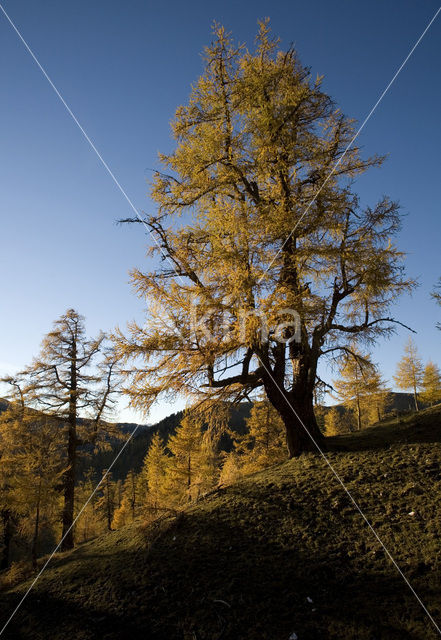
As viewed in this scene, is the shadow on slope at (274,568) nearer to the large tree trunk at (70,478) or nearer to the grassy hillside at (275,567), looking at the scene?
the grassy hillside at (275,567)

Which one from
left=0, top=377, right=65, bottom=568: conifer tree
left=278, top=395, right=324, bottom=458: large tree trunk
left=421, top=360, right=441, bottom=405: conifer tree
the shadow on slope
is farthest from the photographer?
left=421, top=360, right=441, bottom=405: conifer tree

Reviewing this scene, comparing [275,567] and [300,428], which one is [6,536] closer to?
[300,428]

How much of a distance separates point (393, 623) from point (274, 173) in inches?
353

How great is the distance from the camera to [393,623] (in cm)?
347

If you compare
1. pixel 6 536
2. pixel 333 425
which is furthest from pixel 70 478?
pixel 333 425

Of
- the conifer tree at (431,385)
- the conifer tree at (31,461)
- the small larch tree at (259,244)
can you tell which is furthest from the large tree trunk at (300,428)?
the conifer tree at (431,385)

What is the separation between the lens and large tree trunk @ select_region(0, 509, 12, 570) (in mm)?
17166

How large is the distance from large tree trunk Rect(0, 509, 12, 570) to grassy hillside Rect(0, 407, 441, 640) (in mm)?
12889

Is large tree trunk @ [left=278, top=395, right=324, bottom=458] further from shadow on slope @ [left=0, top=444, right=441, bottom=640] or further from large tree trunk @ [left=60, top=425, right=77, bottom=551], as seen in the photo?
large tree trunk @ [left=60, top=425, right=77, bottom=551]

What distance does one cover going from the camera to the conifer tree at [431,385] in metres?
27.1

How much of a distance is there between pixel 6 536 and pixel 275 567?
19.8 m

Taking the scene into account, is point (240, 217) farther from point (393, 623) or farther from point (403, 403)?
point (403, 403)

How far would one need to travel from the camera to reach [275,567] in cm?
476

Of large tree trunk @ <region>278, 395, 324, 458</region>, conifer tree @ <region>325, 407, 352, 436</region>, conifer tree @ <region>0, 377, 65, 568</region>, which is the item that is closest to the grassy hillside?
large tree trunk @ <region>278, 395, 324, 458</region>
